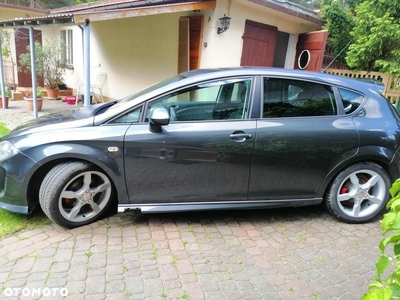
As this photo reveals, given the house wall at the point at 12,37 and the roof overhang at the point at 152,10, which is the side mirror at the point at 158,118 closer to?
the roof overhang at the point at 152,10

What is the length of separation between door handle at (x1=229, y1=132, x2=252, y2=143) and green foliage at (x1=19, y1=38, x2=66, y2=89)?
10.1 metres

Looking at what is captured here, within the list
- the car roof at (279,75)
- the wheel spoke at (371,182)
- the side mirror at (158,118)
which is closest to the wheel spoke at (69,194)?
the side mirror at (158,118)

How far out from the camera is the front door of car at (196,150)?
112 inches

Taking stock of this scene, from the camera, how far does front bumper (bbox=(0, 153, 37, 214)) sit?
276cm

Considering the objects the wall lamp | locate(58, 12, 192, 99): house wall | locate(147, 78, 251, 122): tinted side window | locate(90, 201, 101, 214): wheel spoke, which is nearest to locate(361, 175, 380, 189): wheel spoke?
locate(147, 78, 251, 122): tinted side window

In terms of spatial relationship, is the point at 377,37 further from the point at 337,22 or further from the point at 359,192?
the point at 359,192

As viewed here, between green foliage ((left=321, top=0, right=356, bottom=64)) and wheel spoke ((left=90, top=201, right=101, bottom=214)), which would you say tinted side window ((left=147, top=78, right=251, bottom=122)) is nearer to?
wheel spoke ((left=90, top=201, right=101, bottom=214))

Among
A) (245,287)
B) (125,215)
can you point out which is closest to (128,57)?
(125,215)

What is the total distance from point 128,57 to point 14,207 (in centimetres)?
695

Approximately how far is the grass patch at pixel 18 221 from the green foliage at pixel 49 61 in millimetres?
9114

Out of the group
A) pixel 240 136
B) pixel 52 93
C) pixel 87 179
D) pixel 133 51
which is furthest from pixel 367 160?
pixel 52 93

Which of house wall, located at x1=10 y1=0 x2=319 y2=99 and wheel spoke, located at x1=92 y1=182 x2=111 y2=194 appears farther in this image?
house wall, located at x1=10 y1=0 x2=319 y2=99

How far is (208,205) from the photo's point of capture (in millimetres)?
3047

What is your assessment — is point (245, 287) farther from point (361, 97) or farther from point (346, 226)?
point (361, 97)
